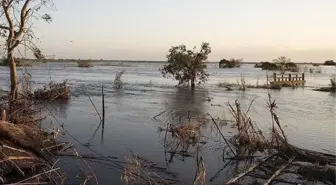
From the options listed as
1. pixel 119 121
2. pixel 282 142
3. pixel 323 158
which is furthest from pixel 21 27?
pixel 323 158

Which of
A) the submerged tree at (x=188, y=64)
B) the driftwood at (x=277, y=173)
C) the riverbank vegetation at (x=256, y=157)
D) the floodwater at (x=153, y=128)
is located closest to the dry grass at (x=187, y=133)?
the riverbank vegetation at (x=256, y=157)

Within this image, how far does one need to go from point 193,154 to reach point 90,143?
13.3 ft

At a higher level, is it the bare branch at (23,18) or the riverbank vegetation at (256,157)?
the bare branch at (23,18)

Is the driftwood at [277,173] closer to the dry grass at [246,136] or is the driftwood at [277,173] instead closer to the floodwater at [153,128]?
the floodwater at [153,128]

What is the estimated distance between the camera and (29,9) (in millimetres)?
16531

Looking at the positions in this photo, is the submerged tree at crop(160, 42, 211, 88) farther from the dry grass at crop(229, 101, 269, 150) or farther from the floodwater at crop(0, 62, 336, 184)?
the dry grass at crop(229, 101, 269, 150)

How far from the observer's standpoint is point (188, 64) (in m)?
46.5

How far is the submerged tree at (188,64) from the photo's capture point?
46688 mm

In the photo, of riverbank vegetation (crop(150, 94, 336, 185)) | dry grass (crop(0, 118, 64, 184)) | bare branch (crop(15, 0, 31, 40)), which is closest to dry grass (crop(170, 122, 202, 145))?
riverbank vegetation (crop(150, 94, 336, 185))

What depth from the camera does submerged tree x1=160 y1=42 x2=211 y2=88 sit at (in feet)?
153

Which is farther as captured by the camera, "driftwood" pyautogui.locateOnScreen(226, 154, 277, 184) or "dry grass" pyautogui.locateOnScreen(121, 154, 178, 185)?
"driftwood" pyautogui.locateOnScreen(226, 154, 277, 184)

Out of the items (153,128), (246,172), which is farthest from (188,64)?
(246,172)

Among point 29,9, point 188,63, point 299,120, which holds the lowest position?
point 299,120

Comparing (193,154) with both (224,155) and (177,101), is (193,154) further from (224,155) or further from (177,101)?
(177,101)
